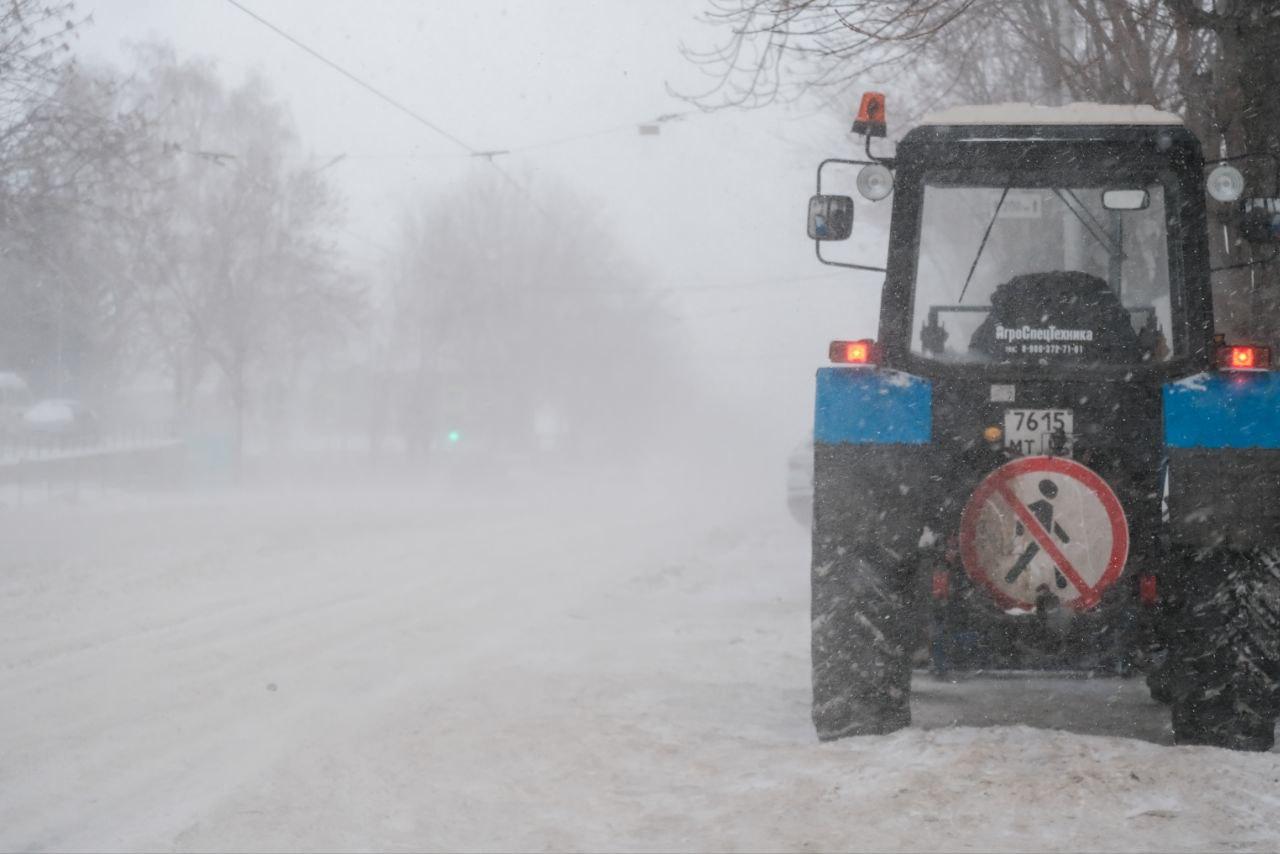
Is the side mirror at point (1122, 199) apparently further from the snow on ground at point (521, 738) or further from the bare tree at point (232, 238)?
the bare tree at point (232, 238)

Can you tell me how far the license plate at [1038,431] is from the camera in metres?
5.85

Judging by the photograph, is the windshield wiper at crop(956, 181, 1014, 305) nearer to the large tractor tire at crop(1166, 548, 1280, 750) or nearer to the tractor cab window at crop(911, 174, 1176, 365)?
the tractor cab window at crop(911, 174, 1176, 365)

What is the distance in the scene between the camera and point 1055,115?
605cm

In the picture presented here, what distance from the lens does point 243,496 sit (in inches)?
1273

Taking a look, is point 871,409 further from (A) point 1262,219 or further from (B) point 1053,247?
(A) point 1262,219

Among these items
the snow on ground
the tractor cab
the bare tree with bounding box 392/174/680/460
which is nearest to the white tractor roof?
the tractor cab

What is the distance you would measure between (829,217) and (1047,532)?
1.72m

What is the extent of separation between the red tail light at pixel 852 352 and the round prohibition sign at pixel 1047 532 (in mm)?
738

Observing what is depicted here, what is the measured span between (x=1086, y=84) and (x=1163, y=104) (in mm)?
1003

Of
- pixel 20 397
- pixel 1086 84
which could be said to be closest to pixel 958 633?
pixel 1086 84

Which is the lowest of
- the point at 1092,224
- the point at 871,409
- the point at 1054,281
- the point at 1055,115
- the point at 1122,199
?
the point at 871,409

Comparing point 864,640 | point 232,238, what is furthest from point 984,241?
point 232,238

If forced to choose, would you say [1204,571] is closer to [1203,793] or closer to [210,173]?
[1203,793]

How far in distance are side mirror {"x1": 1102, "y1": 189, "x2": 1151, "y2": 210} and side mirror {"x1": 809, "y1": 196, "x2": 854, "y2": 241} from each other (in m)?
1.12
